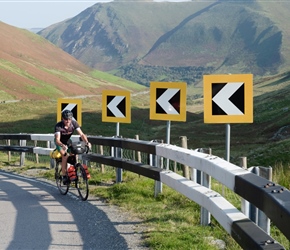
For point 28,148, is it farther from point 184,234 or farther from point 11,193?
point 184,234

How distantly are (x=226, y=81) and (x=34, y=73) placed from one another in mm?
141118

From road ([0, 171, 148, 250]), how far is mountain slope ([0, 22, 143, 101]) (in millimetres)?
102728

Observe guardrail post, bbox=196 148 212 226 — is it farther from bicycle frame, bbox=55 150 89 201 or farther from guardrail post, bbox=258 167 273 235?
bicycle frame, bbox=55 150 89 201

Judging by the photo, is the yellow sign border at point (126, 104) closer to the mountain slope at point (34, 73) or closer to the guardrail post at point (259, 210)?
the guardrail post at point (259, 210)

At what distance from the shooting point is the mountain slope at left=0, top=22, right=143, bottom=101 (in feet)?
414

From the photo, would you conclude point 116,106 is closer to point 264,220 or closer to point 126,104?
point 126,104

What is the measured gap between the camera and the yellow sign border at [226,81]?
8688 millimetres

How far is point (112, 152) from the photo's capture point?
1472cm

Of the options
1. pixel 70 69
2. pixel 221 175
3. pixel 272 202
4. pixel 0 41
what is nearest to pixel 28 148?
pixel 221 175

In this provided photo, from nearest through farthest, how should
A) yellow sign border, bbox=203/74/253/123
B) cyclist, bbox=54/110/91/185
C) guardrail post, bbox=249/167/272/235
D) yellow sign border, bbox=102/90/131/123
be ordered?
guardrail post, bbox=249/167/272/235
yellow sign border, bbox=203/74/253/123
cyclist, bbox=54/110/91/185
yellow sign border, bbox=102/90/131/123

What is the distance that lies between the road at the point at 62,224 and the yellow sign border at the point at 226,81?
5.93ft

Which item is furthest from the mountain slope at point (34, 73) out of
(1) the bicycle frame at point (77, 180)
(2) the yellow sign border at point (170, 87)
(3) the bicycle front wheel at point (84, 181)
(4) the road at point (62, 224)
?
(2) the yellow sign border at point (170, 87)

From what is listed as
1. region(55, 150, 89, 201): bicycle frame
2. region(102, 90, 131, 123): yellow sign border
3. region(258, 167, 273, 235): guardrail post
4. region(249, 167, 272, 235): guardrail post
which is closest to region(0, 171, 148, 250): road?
region(55, 150, 89, 201): bicycle frame

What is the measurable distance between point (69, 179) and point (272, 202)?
765 cm
